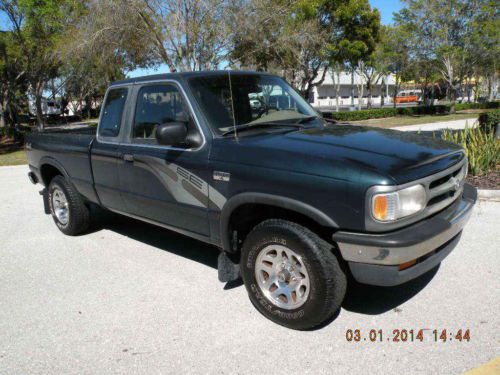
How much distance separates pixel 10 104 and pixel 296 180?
3651cm

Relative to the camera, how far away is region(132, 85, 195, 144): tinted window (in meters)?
3.95

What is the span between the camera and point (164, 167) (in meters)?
3.96

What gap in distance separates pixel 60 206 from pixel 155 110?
8.20ft

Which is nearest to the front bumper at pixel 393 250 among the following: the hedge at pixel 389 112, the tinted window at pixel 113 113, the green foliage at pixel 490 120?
the tinted window at pixel 113 113

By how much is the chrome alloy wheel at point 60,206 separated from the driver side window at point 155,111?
197 centimetres

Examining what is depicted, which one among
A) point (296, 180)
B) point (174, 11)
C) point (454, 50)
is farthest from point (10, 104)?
point (296, 180)

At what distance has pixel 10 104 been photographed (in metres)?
33.9

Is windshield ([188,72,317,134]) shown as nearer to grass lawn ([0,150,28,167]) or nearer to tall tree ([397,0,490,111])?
grass lawn ([0,150,28,167])

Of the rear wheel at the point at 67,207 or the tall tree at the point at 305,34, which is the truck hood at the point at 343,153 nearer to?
the rear wheel at the point at 67,207

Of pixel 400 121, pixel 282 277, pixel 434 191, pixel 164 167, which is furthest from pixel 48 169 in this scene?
pixel 400 121

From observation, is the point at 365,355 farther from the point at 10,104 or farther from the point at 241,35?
the point at 10,104

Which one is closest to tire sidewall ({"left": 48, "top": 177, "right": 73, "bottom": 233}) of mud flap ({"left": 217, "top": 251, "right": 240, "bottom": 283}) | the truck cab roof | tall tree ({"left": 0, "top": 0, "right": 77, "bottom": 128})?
the truck cab roof

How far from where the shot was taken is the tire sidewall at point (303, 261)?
3.04 m

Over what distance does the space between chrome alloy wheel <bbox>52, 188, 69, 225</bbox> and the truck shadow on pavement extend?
410 millimetres
